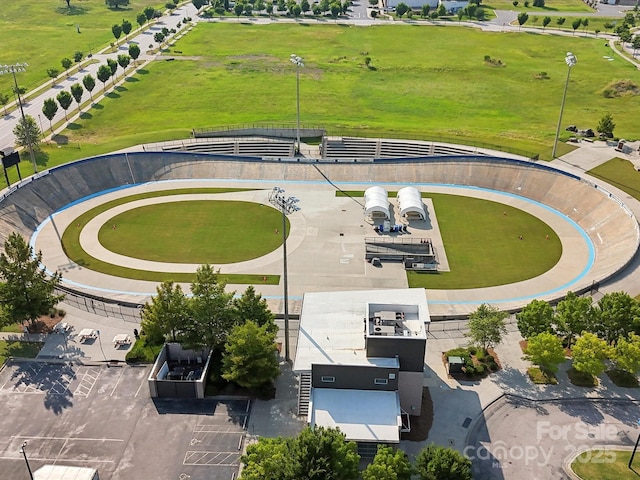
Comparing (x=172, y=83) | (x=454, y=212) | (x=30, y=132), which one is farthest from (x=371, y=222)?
(x=172, y=83)

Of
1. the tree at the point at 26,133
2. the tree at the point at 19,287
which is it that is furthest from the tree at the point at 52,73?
the tree at the point at 19,287

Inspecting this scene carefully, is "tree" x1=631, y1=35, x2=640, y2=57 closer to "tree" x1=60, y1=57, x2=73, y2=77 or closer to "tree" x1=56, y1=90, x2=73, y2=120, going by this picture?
"tree" x1=56, y1=90, x2=73, y2=120

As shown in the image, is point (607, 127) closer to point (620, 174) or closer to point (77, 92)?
point (620, 174)

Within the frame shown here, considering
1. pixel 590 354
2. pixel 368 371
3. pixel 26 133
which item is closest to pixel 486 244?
pixel 590 354

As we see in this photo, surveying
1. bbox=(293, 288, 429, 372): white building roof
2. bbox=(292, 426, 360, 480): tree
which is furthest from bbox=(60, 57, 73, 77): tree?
bbox=(292, 426, 360, 480): tree

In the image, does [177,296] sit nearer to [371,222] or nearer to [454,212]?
[371,222]

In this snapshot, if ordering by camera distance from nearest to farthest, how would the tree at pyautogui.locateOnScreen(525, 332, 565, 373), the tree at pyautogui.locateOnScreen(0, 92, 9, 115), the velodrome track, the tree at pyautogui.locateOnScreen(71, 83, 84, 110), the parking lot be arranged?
the parking lot
the tree at pyautogui.locateOnScreen(525, 332, 565, 373)
the velodrome track
the tree at pyautogui.locateOnScreen(71, 83, 84, 110)
the tree at pyautogui.locateOnScreen(0, 92, 9, 115)
